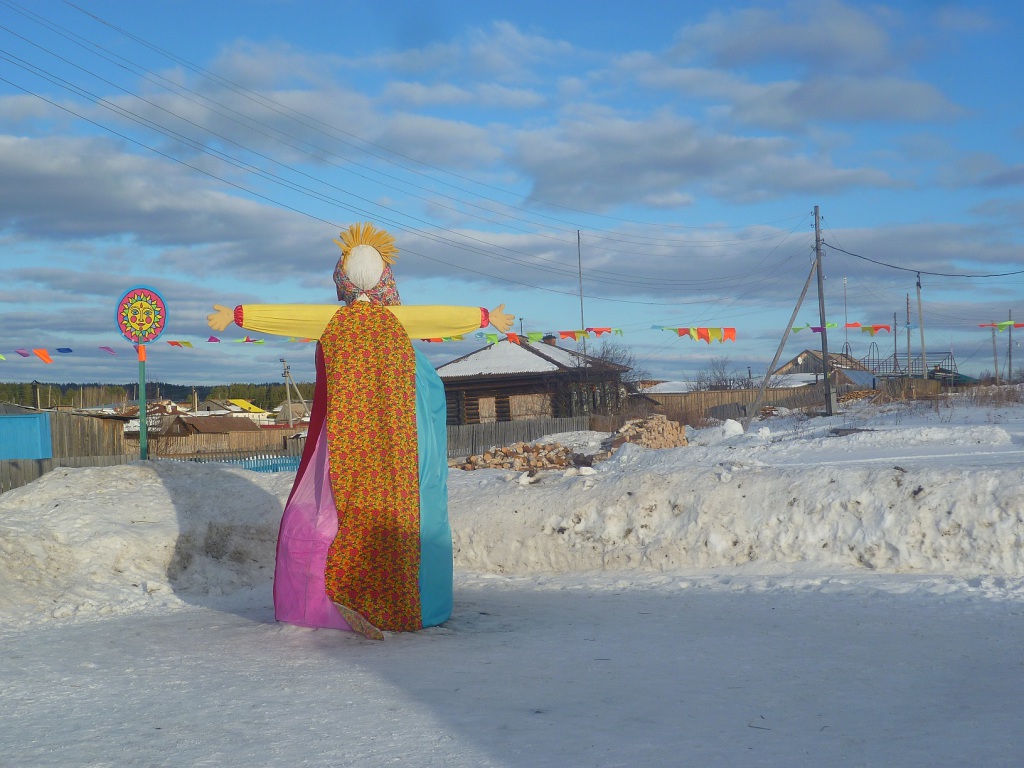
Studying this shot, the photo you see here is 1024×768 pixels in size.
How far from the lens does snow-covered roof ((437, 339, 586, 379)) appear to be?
3714cm

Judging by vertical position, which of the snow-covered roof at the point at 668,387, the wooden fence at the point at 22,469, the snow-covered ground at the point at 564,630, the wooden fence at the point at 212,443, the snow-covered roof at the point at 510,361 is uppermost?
the snow-covered roof at the point at 510,361

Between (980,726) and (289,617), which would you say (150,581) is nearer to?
(289,617)

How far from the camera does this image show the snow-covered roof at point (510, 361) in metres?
37.1

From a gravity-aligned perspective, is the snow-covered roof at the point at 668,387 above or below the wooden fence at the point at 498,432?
above

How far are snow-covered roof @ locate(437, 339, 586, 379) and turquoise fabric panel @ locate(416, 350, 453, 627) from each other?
98.2 ft

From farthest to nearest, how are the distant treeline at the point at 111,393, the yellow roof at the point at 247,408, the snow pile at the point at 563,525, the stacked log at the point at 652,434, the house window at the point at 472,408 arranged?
the yellow roof at the point at 247,408, the distant treeline at the point at 111,393, the house window at the point at 472,408, the stacked log at the point at 652,434, the snow pile at the point at 563,525

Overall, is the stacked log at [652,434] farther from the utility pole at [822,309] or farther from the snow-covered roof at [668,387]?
the snow-covered roof at [668,387]

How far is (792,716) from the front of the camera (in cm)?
381

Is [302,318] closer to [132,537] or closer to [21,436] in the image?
[132,537]

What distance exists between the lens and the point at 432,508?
629cm

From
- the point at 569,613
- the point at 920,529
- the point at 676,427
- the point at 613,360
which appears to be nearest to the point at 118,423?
the point at 676,427

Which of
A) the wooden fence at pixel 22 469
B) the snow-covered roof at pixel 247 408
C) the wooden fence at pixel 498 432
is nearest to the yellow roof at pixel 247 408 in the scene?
the snow-covered roof at pixel 247 408

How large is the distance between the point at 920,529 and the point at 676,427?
16.4 meters

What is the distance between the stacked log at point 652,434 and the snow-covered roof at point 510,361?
43.4 ft
